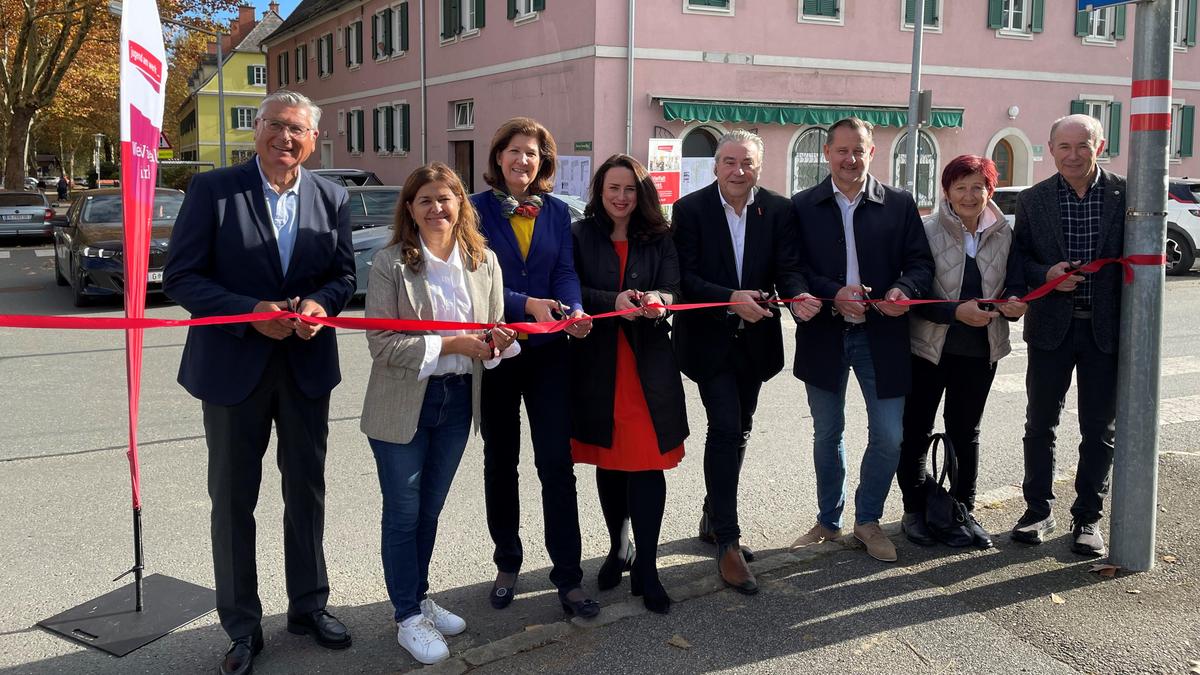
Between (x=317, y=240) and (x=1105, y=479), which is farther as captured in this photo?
(x=1105, y=479)

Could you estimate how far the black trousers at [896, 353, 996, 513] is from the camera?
4.96 meters

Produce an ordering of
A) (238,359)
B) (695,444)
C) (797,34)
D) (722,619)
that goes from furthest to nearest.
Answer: (797,34), (695,444), (722,619), (238,359)

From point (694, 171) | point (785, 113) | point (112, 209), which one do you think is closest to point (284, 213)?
point (112, 209)

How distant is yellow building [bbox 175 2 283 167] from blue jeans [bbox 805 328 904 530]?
63.7 metres

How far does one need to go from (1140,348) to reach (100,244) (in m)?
13.4

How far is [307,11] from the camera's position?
4350 cm

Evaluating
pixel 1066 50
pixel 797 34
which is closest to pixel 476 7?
pixel 797 34

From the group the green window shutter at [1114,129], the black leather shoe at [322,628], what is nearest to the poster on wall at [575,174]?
the green window shutter at [1114,129]

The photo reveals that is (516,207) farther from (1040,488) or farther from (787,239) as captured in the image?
(1040,488)

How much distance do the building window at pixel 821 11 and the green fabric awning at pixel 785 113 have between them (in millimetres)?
2068

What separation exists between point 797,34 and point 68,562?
22.4 m

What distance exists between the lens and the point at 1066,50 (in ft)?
90.2

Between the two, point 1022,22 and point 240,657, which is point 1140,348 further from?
point 1022,22

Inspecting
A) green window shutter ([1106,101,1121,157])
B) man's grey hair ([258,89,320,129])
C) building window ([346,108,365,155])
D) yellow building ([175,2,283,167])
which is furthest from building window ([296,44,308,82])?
man's grey hair ([258,89,320,129])
